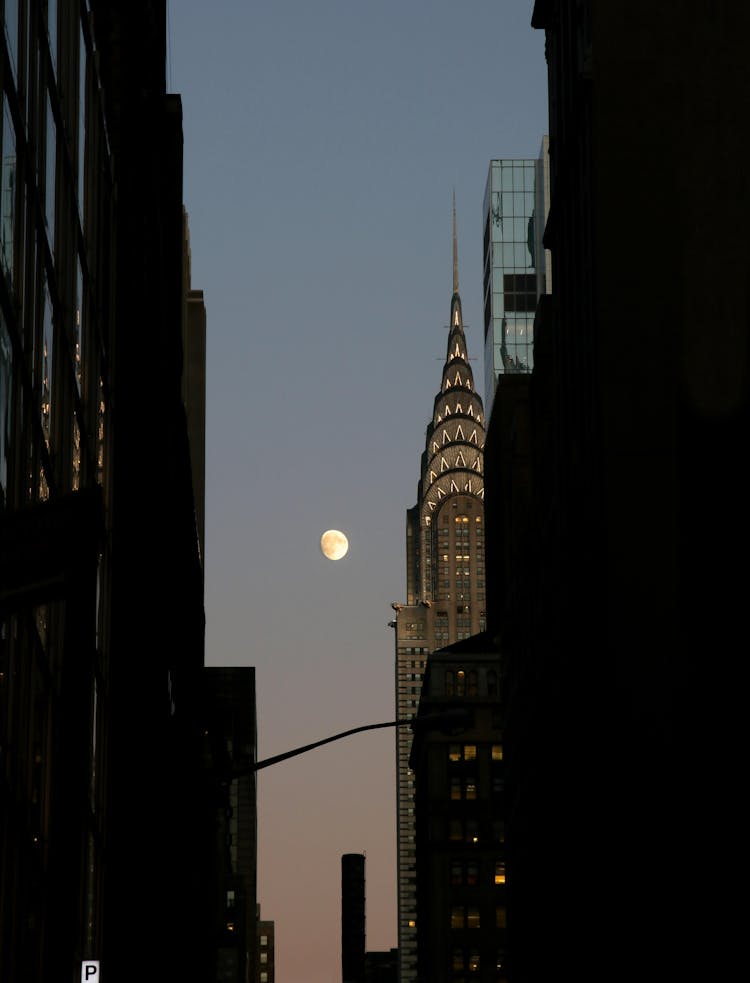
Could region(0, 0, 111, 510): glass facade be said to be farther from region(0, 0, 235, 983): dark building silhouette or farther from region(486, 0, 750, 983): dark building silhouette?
region(486, 0, 750, 983): dark building silhouette

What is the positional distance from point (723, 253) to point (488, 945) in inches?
4559

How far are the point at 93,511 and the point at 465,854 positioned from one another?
18706 cm

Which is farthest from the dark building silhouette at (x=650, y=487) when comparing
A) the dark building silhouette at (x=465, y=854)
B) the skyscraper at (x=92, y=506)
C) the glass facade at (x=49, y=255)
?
the dark building silhouette at (x=465, y=854)

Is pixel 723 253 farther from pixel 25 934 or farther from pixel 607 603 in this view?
pixel 25 934

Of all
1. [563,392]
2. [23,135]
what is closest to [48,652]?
[23,135]

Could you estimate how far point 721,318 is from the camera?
Answer: 8388cm

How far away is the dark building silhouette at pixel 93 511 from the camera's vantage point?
10.4 meters

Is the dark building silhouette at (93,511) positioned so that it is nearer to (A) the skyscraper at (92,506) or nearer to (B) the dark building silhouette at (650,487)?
(A) the skyscraper at (92,506)

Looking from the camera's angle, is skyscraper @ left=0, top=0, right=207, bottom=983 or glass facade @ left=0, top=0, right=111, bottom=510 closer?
skyscraper @ left=0, top=0, right=207, bottom=983

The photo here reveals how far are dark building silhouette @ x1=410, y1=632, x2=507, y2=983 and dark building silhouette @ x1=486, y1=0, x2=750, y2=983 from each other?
9011cm

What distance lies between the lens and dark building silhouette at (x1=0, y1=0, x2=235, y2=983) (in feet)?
34.1

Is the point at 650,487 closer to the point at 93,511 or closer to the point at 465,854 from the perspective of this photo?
the point at 93,511

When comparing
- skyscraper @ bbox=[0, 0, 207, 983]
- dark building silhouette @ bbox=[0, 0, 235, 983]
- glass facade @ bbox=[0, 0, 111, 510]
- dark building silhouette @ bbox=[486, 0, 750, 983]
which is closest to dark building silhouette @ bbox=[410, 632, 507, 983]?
dark building silhouette @ bbox=[486, 0, 750, 983]

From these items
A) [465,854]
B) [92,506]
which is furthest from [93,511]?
[465,854]
